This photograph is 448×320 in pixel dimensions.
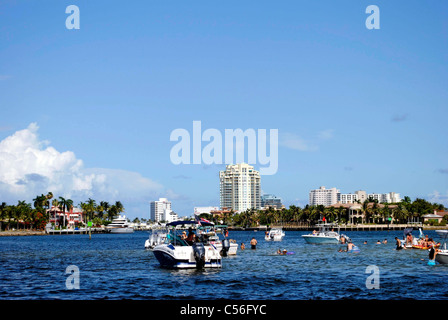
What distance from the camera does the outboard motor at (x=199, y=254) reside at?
40.1m

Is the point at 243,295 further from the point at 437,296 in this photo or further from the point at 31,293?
the point at 31,293

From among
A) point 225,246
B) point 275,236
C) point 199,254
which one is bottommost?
point 275,236

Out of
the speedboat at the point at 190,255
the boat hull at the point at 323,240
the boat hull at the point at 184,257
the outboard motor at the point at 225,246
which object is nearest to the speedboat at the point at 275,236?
the boat hull at the point at 323,240

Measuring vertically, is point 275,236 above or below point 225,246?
below

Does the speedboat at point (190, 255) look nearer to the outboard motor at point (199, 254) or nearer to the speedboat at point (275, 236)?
the outboard motor at point (199, 254)

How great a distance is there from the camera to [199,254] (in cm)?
4003

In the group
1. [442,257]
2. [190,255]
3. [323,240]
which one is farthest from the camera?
[323,240]

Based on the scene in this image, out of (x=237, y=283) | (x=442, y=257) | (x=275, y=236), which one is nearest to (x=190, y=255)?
(x=237, y=283)

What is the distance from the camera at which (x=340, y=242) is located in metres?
90.1

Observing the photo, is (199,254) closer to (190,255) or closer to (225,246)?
(190,255)

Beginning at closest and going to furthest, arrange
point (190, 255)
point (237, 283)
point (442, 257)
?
1. point (237, 283)
2. point (190, 255)
3. point (442, 257)
